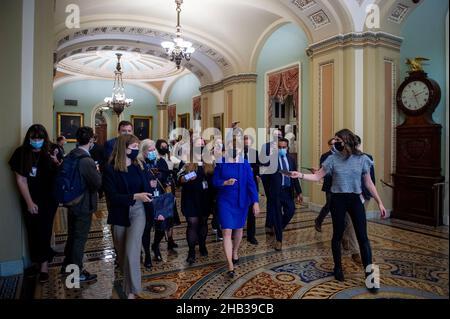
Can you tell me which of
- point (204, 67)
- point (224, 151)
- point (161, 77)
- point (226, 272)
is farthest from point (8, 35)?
point (161, 77)

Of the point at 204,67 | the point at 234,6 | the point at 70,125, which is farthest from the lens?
the point at 70,125

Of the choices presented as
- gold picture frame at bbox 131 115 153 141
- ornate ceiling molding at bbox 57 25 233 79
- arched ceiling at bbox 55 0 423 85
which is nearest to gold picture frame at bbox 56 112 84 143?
gold picture frame at bbox 131 115 153 141

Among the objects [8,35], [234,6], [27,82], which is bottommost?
[27,82]

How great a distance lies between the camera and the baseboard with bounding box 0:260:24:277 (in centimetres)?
345

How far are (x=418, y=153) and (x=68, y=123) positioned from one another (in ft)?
50.5

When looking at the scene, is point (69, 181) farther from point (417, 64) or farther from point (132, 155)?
point (417, 64)

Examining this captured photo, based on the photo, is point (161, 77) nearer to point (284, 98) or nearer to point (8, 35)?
point (284, 98)

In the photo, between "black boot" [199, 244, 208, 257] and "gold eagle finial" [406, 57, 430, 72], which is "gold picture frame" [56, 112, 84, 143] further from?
"gold eagle finial" [406, 57, 430, 72]

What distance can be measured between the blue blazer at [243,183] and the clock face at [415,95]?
442 centimetres

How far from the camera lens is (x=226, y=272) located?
366 cm

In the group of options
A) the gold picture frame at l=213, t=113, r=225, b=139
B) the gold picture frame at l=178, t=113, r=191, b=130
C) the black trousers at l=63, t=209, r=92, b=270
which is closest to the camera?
the black trousers at l=63, t=209, r=92, b=270

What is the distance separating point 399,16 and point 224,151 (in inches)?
214

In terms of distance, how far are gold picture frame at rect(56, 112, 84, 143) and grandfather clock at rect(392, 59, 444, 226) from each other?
48.2 ft

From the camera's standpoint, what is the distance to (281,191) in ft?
15.8
